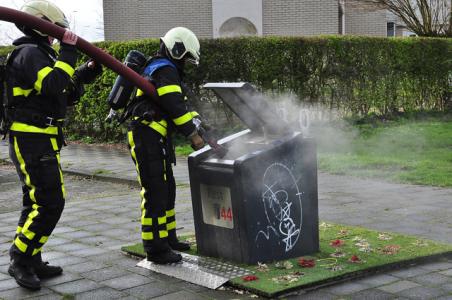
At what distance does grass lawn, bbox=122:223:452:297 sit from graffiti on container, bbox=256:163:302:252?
0.20 metres

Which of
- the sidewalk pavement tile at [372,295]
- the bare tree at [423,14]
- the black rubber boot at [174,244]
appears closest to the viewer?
the sidewalk pavement tile at [372,295]

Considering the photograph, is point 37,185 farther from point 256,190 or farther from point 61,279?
point 256,190

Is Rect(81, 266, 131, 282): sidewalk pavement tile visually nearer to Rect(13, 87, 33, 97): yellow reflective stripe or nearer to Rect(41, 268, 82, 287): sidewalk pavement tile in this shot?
Rect(41, 268, 82, 287): sidewalk pavement tile

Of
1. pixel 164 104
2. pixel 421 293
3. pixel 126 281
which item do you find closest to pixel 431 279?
pixel 421 293

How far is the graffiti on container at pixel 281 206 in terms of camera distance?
15.7ft

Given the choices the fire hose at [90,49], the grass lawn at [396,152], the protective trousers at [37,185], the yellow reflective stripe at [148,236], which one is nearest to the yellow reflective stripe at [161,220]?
the yellow reflective stripe at [148,236]

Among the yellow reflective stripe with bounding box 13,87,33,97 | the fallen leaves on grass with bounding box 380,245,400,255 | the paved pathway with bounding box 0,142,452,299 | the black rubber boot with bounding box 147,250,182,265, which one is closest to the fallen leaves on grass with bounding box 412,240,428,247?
the fallen leaves on grass with bounding box 380,245,400,255

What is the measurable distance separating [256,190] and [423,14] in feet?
58.0

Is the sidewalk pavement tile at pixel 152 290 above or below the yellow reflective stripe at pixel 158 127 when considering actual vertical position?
below

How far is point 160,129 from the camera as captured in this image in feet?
16.4

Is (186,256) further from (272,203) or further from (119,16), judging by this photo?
(119,16)

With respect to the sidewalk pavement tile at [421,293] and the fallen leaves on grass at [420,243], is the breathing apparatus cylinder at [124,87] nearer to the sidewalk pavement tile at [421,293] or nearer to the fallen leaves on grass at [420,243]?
the sidewalk pavement tile at [421,293]

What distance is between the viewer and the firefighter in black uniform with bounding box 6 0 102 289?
14.6ft

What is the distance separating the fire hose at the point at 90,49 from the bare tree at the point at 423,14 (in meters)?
17.1
